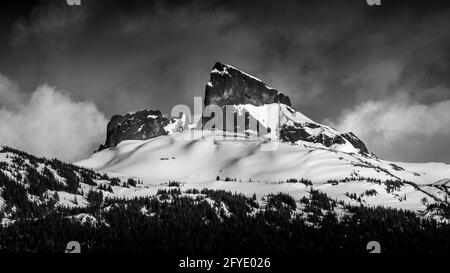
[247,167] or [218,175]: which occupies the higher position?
[247,167]

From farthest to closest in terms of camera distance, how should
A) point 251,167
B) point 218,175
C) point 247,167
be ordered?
point 247,167, point 251,167, point 218,175

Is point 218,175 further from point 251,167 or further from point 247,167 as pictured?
point 251,167

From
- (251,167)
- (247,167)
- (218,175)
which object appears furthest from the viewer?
(247,167)

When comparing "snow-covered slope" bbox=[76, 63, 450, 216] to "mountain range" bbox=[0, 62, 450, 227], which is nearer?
"mountain range" bbox=[0, 62, 450, 227]

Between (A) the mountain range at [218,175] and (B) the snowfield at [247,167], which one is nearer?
(A) the mountain range at [218,175]

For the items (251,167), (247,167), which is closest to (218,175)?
(247,167)

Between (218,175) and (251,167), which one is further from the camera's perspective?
(251,167)

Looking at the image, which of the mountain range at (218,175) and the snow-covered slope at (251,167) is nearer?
the mountain range at (218,175)

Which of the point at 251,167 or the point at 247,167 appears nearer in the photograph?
the point at 251,167

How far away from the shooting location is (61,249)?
66.0 ft

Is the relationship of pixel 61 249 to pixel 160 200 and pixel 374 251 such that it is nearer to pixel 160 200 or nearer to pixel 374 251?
pixel 160 200

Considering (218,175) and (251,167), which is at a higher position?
(251,167)
